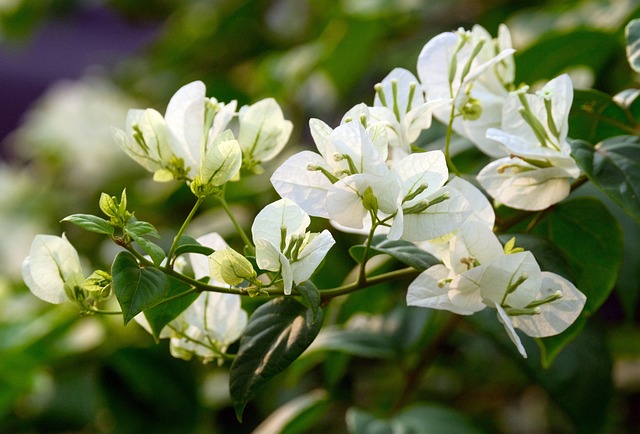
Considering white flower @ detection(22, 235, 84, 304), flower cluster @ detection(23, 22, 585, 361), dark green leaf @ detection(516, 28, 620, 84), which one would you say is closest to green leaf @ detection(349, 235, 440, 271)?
flower cluster @ detection(23, 22, 585, 361)

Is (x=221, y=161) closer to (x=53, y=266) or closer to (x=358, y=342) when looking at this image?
(x=53, y=266)

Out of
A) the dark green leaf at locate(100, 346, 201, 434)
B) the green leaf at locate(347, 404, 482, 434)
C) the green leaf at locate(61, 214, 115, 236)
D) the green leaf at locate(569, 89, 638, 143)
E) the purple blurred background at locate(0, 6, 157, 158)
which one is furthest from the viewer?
the purple blurred background at locate(0, 6, 157, 158)

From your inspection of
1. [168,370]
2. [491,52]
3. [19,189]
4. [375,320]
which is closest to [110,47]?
[19,189]

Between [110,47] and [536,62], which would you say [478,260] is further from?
[110,47]

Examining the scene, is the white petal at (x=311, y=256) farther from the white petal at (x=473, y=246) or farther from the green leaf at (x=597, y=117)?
the green leaf at (x=597, y=117)

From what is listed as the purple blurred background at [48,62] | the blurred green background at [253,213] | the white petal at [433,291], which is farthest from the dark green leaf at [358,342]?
the purple blurred background at [48,62]

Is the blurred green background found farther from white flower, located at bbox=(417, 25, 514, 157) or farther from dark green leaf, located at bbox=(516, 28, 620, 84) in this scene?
white flower, located at bbox=(417, 25, 514, 157)
